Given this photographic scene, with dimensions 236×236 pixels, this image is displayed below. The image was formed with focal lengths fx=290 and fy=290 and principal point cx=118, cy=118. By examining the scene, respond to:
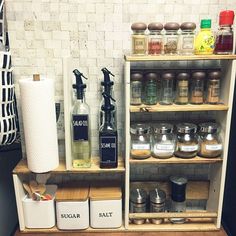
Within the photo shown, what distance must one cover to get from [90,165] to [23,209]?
1.14 feet

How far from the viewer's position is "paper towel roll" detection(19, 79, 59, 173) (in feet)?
3.42

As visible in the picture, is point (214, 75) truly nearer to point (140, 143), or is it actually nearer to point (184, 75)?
point (184, 75)

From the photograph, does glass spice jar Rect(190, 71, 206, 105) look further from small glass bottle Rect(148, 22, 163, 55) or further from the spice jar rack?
small glass bottle Rect(148, 22, 163, 55)

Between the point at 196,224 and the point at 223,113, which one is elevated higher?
the point at 223,113

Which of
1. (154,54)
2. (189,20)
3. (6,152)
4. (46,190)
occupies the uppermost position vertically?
(189,20)

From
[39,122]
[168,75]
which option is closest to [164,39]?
[168,75]

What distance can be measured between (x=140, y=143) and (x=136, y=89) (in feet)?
0.72

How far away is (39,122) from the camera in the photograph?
107 centimetres

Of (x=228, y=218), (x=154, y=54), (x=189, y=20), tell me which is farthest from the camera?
(x=228, y=218)

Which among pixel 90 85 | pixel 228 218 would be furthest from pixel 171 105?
pixel 228 218

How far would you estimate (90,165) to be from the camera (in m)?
1.22

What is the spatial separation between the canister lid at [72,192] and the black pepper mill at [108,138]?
170 mm

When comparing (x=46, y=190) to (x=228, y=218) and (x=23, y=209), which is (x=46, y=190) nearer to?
(x=23, y=209)

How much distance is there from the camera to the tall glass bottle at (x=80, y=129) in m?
1.14
